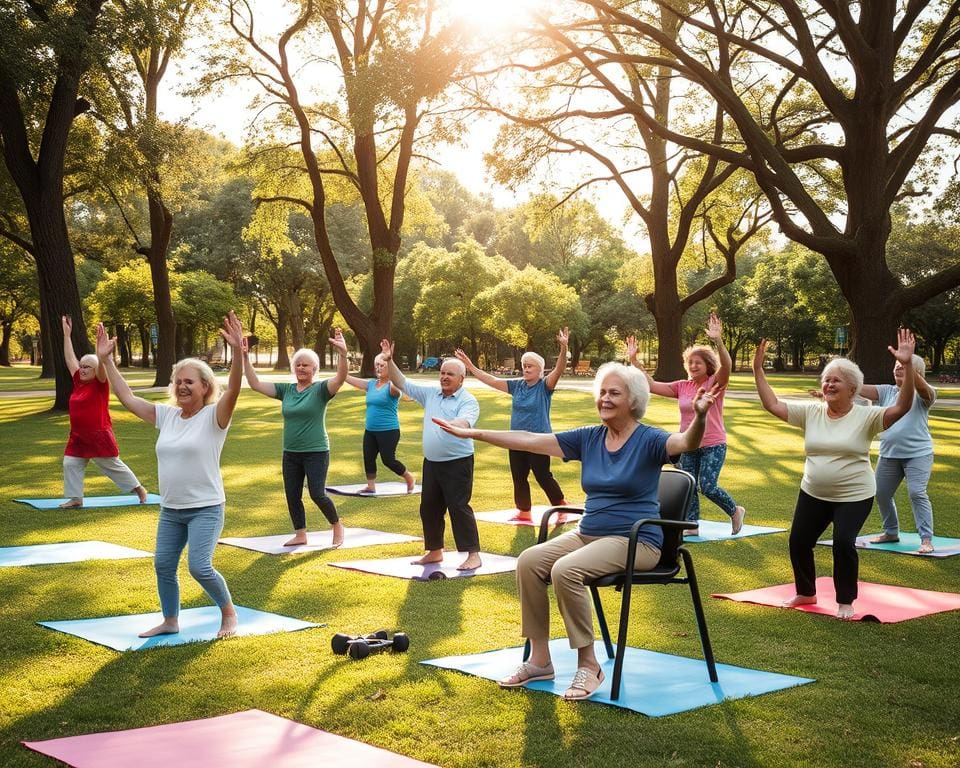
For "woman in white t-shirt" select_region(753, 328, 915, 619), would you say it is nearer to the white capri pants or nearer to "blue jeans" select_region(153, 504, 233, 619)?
"blue jeans" select_region(153, 504, 233, 619)

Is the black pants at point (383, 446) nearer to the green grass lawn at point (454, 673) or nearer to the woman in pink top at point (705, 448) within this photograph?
the green grass lawn at point (454, 673)

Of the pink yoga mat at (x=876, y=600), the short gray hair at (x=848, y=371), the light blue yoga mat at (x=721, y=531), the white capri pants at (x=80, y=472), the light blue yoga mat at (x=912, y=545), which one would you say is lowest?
the light blue yoga mat at (x=721, y=531)

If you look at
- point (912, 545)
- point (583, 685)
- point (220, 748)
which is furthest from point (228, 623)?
point (912, 545)

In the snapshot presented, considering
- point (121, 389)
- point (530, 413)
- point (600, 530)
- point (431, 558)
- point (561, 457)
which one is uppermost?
point (121, 389)

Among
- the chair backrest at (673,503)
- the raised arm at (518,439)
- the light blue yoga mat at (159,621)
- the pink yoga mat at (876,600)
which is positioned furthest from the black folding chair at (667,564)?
the light blue yoga mat at (159,621)

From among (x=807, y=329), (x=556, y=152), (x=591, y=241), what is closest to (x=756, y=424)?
(x=556, y=152)

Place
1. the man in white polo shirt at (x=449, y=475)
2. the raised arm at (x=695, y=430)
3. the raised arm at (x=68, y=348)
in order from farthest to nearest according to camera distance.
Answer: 1. the man in white polo shirt at (x=449, y=475)
2. the raised arm at (x=68, y=348)
3. the raised arm at (x=695, y=430)

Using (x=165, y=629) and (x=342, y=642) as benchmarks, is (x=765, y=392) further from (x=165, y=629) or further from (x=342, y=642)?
(x=165, y=629)

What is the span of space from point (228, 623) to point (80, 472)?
6474 mm

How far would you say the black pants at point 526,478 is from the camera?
12.0m

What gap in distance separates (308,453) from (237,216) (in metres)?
56.9

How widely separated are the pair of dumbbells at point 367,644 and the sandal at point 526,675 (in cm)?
88

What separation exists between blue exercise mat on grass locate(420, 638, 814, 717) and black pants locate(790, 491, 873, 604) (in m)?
1.74

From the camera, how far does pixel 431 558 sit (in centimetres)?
952
